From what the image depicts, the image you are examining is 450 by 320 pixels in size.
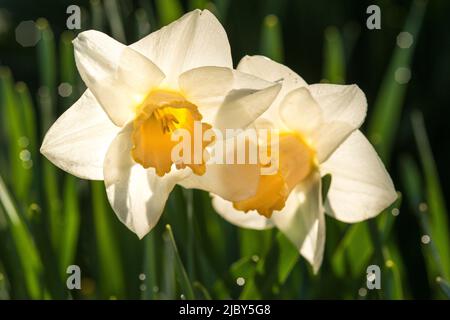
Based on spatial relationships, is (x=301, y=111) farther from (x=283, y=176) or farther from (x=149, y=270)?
(x=149, y=270)

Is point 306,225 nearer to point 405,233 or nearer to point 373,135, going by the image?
point 373,135

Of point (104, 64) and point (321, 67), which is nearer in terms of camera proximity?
point (104, 64)

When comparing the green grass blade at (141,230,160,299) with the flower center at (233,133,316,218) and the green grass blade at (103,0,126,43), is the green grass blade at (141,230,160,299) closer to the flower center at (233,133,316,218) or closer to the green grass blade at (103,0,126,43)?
the flower center at (233,133,316,218)

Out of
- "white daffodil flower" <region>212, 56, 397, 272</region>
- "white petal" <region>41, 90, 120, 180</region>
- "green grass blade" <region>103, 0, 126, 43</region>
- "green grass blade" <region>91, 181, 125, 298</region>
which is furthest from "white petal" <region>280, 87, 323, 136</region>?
"green grass blade" <region>103, 0, 126, 43</region>

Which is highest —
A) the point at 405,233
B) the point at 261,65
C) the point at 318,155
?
the point at 261,65
